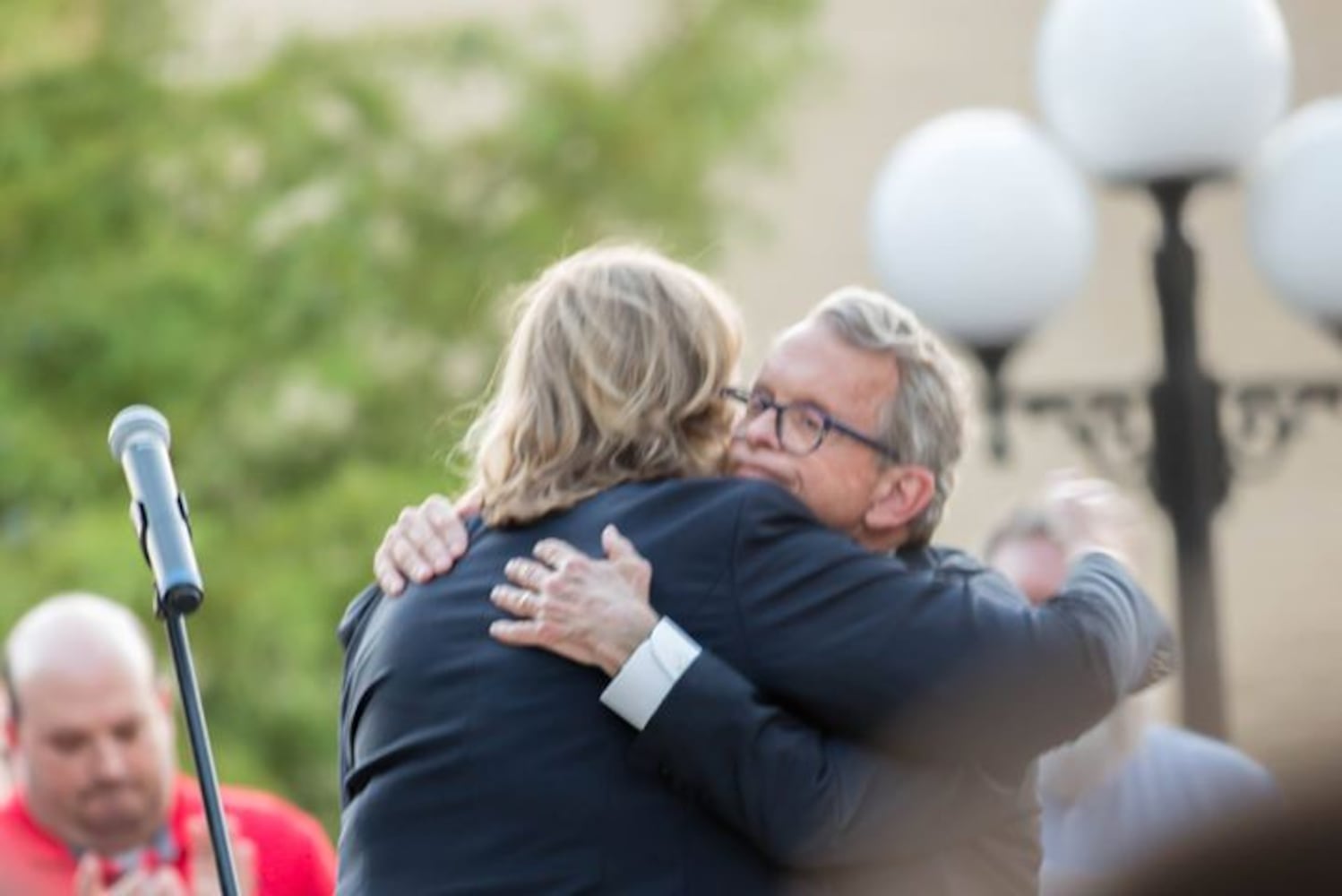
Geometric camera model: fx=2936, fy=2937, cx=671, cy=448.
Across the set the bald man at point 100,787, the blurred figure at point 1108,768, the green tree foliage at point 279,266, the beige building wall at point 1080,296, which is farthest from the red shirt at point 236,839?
the beige building wall at point 1080,296

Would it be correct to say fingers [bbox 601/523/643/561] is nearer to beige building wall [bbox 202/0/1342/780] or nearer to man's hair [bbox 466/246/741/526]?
man's hair [bbox 466/246/741/526]

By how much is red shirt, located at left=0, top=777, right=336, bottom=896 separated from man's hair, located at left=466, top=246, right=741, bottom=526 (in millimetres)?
1773

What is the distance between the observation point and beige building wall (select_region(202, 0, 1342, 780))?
1709 cm

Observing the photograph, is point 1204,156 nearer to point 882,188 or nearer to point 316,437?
point 882,188

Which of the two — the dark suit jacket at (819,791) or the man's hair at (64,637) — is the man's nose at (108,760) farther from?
the dark suit jacket at (819,791)

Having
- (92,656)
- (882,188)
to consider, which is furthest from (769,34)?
(92,656)

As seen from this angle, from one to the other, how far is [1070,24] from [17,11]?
4914 millimetres

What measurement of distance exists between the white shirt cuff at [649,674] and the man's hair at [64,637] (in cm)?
301

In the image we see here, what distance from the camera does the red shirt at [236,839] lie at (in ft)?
16.3

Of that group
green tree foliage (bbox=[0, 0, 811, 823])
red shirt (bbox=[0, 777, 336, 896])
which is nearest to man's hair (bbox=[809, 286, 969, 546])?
red shirt (bbox=[0, 777, 336, 896])

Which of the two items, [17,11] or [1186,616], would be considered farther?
[17,11]

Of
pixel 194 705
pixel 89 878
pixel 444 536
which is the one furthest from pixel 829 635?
pixel 89 878

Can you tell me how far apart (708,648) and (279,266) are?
8.20 metres

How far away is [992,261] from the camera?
23.8ft
